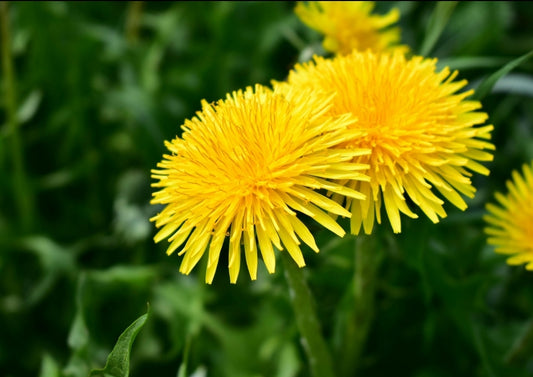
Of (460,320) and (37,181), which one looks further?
(37,181)

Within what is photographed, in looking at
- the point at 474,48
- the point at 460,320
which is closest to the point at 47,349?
the point at 460,320

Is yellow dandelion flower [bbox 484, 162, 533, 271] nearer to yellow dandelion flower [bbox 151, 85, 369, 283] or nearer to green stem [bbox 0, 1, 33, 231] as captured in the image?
yellow dandelion flower [bbox 151, 85, 369, 283]

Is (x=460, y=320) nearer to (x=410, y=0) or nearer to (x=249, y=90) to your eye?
(x=249, y=90)

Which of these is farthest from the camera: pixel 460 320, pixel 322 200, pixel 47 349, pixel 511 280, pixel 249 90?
pixel 47 349

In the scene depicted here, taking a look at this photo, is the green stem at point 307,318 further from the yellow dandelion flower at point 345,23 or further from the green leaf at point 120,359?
the yellow dandelion flower at point 345,23

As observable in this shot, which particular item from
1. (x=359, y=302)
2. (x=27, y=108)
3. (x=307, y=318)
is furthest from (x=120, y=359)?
(x=27, y=108)

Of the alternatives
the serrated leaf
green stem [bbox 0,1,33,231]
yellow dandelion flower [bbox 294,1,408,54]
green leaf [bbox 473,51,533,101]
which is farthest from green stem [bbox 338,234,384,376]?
the serrated leaf

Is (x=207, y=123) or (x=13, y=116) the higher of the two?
(x=13, y=116)
